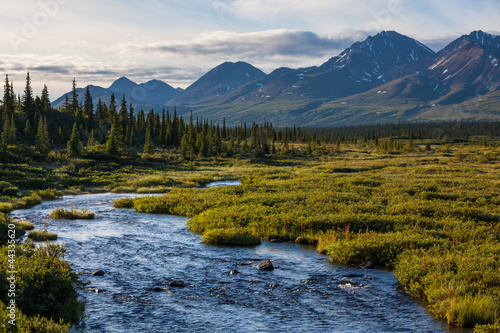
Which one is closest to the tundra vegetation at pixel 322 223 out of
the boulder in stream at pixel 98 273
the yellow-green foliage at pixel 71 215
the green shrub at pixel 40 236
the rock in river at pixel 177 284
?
the yellow-green foliage at pixel 71 215

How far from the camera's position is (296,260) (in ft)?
61.7

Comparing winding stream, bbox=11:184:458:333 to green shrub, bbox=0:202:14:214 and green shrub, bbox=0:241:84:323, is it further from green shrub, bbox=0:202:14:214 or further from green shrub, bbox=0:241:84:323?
green shrub, bbox=0:202:14:214

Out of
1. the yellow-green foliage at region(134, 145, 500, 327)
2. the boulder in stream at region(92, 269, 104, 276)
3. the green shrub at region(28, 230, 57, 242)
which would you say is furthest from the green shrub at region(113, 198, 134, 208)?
the boulder in stream at region(92, 269, 104, 276)

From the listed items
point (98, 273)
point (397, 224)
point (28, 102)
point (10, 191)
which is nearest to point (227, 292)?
point (98, 273)

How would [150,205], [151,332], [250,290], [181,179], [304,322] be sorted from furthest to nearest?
[181,179]
[150,205]
[250,290]
[304,322]
[151,332]

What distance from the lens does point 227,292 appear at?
14.4m

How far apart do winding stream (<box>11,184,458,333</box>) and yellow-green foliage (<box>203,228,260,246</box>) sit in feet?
2.12

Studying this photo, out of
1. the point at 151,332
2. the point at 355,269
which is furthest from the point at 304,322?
the point at 355,269

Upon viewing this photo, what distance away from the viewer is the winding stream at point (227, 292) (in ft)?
39.2

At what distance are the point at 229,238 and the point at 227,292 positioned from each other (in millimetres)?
7358

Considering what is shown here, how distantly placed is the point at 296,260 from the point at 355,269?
290 centimetres

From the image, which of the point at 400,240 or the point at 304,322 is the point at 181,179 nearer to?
the point at 400,240

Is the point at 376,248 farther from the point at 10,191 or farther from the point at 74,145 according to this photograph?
the point at 74,145

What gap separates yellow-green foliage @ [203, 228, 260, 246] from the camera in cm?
2170
